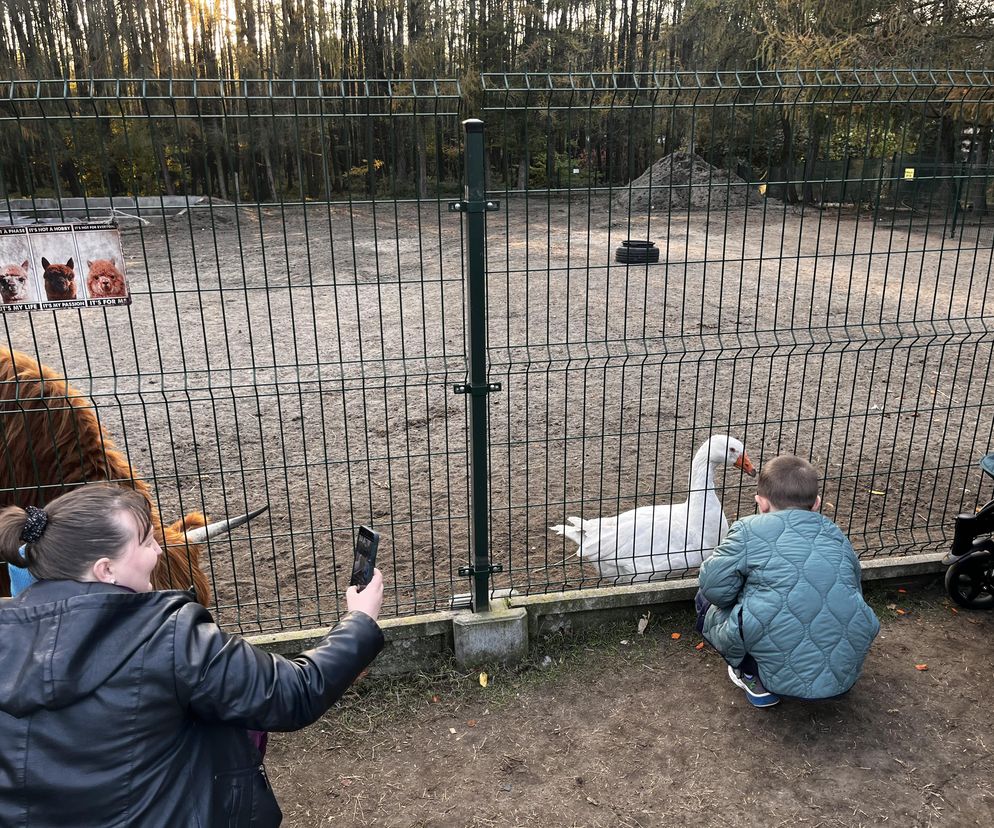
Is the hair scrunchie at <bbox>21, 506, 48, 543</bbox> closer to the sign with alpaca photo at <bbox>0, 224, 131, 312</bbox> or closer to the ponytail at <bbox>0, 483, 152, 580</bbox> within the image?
the ponytail at <bbox>0, 483, 152, 580</bbox>

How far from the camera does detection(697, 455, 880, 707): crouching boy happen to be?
3.31 meters

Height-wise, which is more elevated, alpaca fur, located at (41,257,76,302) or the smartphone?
alpaca fur, located at (41,257,76,302)

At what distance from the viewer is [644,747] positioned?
11.4 ft

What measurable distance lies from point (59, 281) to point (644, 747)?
3.04m

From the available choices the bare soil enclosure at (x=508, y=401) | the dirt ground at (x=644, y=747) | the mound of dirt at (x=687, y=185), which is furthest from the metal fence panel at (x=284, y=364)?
the mound of dirt at (x=687, y=185)

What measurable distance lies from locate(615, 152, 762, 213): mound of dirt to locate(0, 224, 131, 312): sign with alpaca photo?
2099 mm

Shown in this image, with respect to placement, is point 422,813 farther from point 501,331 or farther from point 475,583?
point 501,331

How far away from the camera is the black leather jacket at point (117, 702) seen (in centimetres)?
177

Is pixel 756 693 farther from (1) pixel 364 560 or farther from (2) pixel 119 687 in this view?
(2) pixel 119 687

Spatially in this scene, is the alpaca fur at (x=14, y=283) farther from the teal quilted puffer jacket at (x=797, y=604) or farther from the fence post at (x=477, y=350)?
the teal quilted puffer jacket at (x=797, y=604)

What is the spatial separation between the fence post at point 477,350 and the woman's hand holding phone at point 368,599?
A: 53.8 inches

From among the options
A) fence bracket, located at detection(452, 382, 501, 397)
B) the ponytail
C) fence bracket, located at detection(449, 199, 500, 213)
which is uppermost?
fence bracket, located at detection(449, 199, 500, 213)

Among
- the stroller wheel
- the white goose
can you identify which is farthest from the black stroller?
the white goose

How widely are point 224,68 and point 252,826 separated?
2463cm
